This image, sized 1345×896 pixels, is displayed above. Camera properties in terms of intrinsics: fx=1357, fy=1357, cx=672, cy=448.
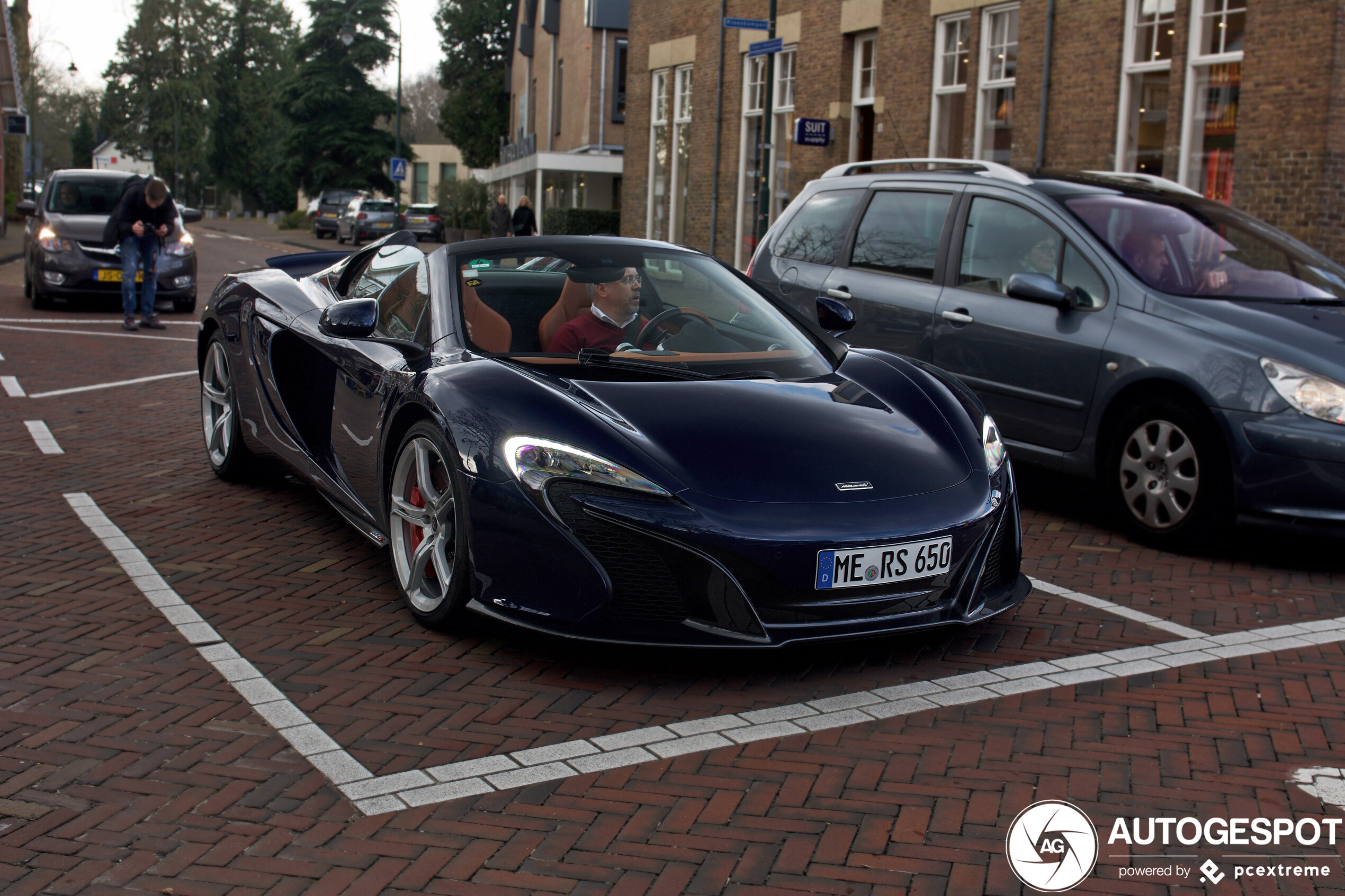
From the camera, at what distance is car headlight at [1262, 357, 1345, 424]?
18.6ft

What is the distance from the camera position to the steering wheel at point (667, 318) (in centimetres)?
505

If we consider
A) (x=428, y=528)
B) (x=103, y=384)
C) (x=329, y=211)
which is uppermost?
(x=329, y=211)

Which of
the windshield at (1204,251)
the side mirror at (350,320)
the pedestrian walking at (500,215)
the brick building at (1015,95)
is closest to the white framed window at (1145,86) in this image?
the brick building at (1015,95)

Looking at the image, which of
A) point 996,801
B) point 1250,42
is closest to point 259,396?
point 996,801

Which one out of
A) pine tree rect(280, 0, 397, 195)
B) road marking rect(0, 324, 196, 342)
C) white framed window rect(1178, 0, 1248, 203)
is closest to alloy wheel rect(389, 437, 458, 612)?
road marking rect(0, 324, 196, 342)

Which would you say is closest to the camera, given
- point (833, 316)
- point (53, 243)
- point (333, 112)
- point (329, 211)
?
point (833, 316)

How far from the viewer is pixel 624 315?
513 centimetres

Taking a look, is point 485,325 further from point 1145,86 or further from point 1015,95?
point 1015,95

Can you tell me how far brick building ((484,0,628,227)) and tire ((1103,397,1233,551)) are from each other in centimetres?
3145

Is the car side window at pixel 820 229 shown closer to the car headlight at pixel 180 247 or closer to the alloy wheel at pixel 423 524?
the alloy wheel at pixel 423 524

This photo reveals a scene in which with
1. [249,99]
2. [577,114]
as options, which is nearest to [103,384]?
[577,114]

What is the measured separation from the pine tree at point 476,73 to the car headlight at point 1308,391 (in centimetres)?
6002

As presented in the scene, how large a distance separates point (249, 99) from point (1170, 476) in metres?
98.4

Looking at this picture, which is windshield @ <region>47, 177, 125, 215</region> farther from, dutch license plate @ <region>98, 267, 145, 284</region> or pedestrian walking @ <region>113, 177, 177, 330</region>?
pedestrian walking @ <region>113, 177, 177, 330</region>
